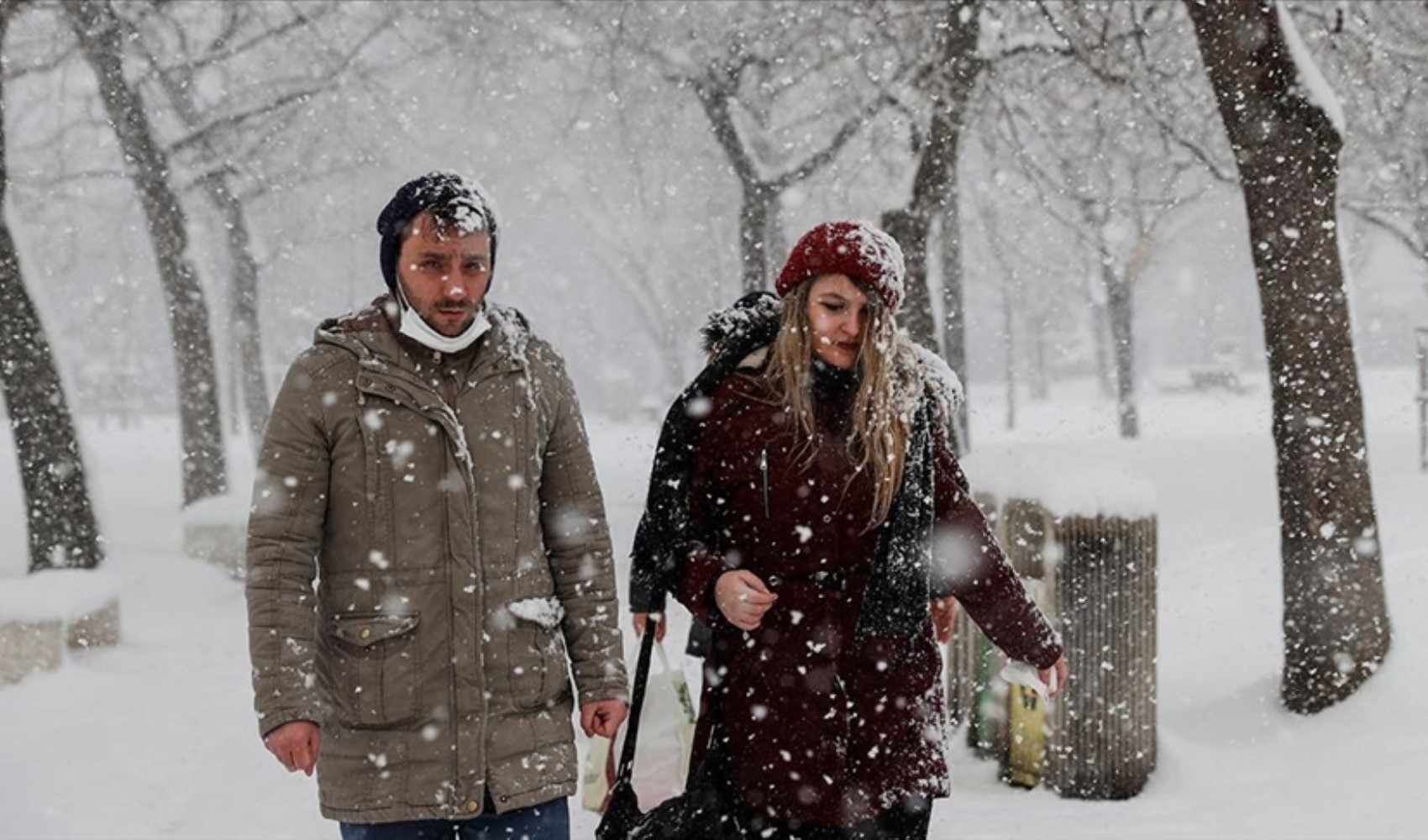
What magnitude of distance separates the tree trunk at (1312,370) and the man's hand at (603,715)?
4.62 metres

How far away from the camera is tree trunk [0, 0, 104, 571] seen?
1020 cm

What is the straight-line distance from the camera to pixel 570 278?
4831 centimetres

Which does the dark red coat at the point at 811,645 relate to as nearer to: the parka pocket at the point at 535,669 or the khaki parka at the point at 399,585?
the parka pocket at the point at 535,669

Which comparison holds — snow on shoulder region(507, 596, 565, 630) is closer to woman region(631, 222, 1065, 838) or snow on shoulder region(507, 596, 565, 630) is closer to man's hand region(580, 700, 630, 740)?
man's hand region(580, 700, 630, 740)

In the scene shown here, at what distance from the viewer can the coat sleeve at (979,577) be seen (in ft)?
11.6

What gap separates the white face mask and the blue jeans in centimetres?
96

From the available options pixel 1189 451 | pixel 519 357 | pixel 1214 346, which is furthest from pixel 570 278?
pixel 519 357

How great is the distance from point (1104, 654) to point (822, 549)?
300cm

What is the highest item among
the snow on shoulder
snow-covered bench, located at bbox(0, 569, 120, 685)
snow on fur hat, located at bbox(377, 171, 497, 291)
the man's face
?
snow on fur hat, located at bbox(377, 171, 497, 291)

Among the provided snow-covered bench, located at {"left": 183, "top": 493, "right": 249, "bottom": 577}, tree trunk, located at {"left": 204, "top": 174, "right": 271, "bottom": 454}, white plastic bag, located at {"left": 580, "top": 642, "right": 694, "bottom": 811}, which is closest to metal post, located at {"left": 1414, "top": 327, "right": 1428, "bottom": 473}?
snow-covered bench, located at {"left": 183, "top": 493, "right": 249, "bottom": 577}

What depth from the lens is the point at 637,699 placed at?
3.53 metres

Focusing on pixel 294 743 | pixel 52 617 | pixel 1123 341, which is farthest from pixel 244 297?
pixel 294 743

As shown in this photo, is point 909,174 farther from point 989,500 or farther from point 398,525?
point 398,525

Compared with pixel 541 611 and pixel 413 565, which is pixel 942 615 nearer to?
pixel 541 611
